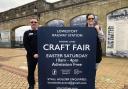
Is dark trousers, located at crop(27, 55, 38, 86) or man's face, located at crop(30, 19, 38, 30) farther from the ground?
man's face, located at crop(30, 19, 38, 30)

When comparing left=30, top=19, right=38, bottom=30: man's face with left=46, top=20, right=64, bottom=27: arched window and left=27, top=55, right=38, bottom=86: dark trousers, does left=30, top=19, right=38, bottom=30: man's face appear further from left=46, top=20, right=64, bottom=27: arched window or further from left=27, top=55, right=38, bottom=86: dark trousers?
left=46, top=20, right=64, bottom=27: arched window

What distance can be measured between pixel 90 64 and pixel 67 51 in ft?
1.37

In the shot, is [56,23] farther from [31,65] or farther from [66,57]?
[66,57]

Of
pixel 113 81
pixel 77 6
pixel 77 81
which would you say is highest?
pixel 77 6

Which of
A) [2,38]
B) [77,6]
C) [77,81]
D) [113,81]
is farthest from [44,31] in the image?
[2,38]

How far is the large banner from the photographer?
421cm

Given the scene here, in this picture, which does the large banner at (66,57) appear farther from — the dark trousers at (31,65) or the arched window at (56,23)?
the arched window at (56,23)

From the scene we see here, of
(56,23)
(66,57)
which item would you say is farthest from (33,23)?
(56,23)

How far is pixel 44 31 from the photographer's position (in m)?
4.23

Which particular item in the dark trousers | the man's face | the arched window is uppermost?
the arched window

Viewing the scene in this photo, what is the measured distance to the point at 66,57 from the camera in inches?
168

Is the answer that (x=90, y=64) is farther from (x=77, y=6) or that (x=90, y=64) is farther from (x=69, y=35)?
(x=77, y=6)

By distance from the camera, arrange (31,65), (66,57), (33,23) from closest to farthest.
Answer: (66,57) → (33,23) → (31,65)

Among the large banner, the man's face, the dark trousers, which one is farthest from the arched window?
the large banner
